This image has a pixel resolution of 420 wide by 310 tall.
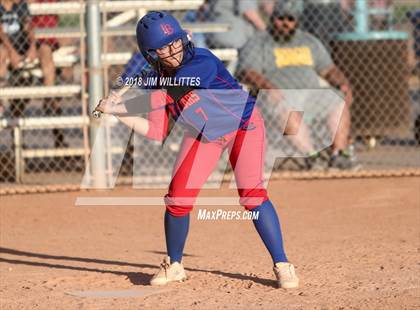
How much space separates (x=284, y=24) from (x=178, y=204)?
532 centimetres

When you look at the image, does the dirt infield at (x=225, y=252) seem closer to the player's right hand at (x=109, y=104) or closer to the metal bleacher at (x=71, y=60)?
the metal bleacher at (x=71, y=60)

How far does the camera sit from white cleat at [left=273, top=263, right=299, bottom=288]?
19.2ft

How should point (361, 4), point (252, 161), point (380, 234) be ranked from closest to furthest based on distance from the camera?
point (252, 161)
point (380, 234)
point (361, 4)

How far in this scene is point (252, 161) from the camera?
595cm

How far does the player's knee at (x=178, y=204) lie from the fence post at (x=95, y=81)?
4.11 metres

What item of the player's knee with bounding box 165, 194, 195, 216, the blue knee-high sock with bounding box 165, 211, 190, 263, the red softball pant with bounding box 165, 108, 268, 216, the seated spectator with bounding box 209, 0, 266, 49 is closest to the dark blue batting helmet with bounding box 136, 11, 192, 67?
the red softball pant with bounding box 165, 108, 268, 216

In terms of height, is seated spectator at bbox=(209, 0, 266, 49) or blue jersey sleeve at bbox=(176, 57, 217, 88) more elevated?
blue jersey sleeve at bbox=(176, 57, 217, 88)

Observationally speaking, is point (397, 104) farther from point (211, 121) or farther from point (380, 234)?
point (211, 121)

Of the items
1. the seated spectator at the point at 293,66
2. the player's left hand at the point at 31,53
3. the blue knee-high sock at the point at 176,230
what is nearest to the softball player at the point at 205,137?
the blue knee-high sock at the point at 176,230

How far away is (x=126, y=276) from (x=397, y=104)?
22.6 feet

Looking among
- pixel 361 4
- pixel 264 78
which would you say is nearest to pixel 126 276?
pixel 264 78

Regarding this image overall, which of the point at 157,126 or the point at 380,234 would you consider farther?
the point at 380,234

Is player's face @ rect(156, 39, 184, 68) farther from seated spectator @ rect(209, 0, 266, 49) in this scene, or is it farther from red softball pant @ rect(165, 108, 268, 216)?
seated spectator @ rect(209, 0, 266, 49)

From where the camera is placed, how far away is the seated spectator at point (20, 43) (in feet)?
35.3
